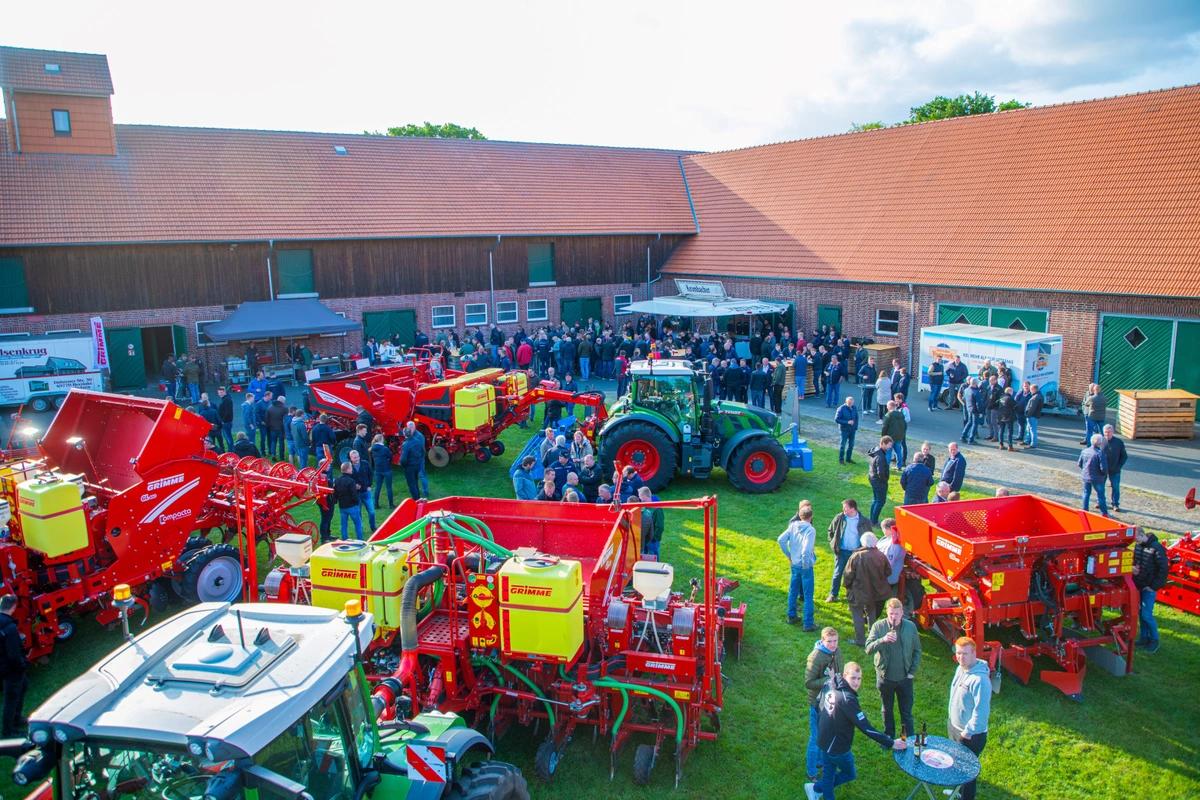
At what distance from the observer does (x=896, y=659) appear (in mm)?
7055

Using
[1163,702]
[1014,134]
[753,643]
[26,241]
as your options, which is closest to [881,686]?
[753,643]

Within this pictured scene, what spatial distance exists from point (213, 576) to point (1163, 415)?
17.7m

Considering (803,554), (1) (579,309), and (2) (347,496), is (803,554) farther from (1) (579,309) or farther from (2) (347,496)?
(1) (579,309)

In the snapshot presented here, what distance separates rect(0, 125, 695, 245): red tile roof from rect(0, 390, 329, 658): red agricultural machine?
1478cm

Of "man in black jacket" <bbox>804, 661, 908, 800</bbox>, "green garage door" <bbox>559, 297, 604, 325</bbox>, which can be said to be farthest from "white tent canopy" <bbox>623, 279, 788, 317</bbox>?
"man in black jacket" <bbox>804, 661, 908, 800</bbox>

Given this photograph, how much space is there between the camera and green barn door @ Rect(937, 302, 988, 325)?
73.0ft

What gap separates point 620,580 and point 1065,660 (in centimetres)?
433

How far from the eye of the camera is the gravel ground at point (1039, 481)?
12758 mm

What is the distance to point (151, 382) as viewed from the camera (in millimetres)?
24312

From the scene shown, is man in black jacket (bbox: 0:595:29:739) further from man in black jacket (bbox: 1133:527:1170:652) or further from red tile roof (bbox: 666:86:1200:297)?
red tile roof (bbox: 666:86:1200:297)

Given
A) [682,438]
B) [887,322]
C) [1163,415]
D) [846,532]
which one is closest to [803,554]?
[846,532]

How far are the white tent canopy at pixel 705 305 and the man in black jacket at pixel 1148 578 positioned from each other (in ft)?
53.5

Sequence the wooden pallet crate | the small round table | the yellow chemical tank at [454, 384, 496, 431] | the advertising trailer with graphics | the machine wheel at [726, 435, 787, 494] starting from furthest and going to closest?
1. the advertising trailer with graphics
2. the wooden pallet crate
3. the yellow chemical tank at [454, 384, 496, 431]
4. the machine wheel at [726, 435, 787, 494]
5. the small round table

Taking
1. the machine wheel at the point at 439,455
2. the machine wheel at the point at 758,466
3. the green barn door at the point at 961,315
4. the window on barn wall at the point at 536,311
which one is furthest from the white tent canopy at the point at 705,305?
the machine wheel at the point at 439,455
